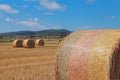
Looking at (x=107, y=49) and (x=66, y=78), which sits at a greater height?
(x=107, y=49)

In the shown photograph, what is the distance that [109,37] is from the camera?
742 centimetres

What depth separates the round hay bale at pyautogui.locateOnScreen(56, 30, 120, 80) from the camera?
7.07m

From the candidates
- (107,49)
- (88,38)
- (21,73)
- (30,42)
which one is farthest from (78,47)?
(30,42)

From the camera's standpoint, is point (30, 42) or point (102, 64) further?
point (30, 42)

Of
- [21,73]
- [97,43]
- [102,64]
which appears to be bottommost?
[21,73]

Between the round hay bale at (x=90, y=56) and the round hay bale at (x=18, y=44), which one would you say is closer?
the round hay bale at (x=90, y=56)

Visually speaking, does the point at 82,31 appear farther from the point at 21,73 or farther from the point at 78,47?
the point at 21,73

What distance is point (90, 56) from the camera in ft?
24.2

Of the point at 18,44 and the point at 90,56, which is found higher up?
the point at 90,56

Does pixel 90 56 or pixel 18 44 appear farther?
pixel 18 44

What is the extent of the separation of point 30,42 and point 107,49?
23126 mm

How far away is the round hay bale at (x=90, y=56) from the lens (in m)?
7.07

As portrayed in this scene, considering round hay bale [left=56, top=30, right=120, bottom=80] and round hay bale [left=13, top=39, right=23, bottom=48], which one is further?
round hay bale [left=13, top=39, right=23, bottom=48]

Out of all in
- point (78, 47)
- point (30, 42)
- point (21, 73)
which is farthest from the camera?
point (30, 42)
